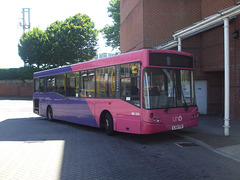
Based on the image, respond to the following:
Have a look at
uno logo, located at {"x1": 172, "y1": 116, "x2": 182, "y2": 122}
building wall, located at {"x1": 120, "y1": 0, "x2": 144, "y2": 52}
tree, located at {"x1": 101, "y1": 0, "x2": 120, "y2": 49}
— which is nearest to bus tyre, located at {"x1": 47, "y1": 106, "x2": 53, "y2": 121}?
building wall, located at {"x1": 120, "y1": 0, "x2": 144, "y2": 52}

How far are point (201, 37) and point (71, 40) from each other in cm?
3118

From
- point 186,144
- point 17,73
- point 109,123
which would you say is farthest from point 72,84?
point 17,73

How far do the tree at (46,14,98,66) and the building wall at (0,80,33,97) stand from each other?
917 cm

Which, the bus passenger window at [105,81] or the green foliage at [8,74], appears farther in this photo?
the green foliage at [8,74]

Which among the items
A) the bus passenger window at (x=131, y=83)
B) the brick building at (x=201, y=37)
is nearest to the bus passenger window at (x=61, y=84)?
the bus passenger window at (x=131, y=83)

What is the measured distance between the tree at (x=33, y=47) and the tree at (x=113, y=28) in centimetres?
1293

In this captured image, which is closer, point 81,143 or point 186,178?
point 186,178

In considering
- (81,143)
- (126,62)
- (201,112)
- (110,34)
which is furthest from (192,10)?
(110,34)

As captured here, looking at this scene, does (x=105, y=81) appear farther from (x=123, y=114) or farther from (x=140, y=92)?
(x=140, y=92)

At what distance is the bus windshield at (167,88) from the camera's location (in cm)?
725

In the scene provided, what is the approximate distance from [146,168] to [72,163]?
5.69ft

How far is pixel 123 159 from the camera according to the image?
18.9ft

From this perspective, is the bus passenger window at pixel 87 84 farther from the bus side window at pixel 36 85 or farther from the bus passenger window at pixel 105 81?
the bus side window at pixel 36 85

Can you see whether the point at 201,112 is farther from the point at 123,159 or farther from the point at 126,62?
the point at 123,159
